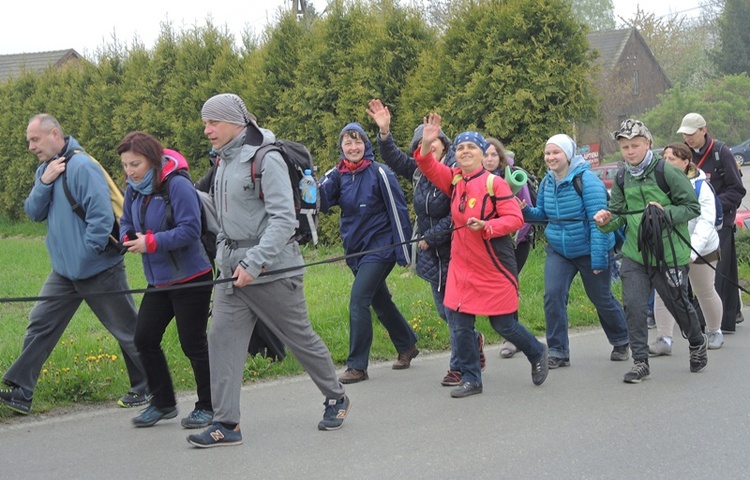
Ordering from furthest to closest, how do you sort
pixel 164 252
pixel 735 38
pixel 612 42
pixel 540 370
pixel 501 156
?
pixel 612 42 < pixel 735 38 < pixel 501 156 < pixel 540 370 < pixel 164 252

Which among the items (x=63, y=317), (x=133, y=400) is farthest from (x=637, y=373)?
(x=63, y=317)

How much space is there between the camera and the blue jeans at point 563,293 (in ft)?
24.8

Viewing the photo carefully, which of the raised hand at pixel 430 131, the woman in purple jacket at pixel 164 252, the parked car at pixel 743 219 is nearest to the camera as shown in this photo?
the woman in purple jacket at pixel 164 252

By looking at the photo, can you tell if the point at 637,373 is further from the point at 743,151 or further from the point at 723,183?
the point at 743,151

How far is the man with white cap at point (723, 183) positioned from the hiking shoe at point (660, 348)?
1.23m

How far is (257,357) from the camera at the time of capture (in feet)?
24.8

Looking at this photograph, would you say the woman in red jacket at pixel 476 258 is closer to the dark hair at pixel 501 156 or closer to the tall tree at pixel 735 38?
the dark hair at pixel 501 156

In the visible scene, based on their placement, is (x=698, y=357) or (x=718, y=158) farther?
(x=718, y=158)

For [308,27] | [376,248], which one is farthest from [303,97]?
[376,248]

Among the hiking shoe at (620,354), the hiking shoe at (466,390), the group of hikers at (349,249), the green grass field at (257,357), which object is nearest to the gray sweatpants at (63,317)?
the group of hikers at (349,249)

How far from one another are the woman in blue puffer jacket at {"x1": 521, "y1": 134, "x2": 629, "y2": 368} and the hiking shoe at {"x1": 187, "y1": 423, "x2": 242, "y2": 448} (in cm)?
296

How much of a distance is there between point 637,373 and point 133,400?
11.4 feet

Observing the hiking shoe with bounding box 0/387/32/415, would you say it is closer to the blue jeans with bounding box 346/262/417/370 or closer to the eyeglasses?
the blue jeans with bounding box 346/262/417/370

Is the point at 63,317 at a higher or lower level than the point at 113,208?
lower
